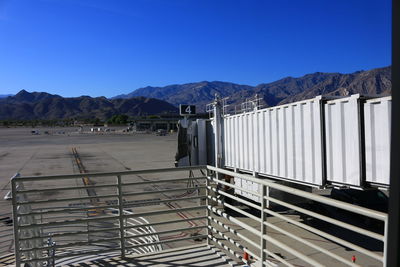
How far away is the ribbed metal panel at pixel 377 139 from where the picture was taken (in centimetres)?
539

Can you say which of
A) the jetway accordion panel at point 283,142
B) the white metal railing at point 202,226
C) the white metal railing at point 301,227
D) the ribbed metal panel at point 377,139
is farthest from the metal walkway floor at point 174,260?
the jetway accordion panel at point 283,142

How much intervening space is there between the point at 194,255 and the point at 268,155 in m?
4.75

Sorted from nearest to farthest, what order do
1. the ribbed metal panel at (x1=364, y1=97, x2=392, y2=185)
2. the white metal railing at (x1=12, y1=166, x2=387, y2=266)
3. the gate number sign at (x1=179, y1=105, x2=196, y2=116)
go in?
the white metal railing at (x1=12, y1=166, x2=387, y2=266) → the ribbed metal panel at (x1=364, y1=97, x2=392, y2=185) → the gate number sign at (x1=179, y1=105, x2=196, y2=116)

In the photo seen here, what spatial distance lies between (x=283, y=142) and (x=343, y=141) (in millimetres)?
2094

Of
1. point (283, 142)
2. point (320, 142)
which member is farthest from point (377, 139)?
point (283, 142)

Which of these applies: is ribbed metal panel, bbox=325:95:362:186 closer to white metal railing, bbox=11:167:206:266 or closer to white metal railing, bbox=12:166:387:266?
white metal railing, bbox=12:166:387:266

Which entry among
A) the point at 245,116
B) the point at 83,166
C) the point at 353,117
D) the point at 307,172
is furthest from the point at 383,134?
the point at 83,166

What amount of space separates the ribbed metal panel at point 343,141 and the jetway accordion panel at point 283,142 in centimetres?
27

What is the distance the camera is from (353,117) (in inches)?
238

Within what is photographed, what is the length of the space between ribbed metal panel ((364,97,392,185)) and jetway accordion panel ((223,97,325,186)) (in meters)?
1.24

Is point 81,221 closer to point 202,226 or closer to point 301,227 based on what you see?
point 202,226

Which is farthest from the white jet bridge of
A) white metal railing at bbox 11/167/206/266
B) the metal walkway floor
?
the metal walkway floor

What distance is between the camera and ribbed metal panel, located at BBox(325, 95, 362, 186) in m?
6.02

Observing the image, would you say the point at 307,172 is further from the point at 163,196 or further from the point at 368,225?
the point at 163,196
